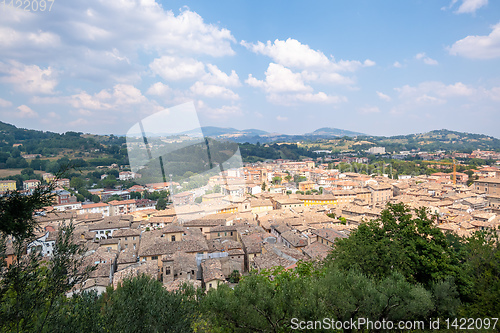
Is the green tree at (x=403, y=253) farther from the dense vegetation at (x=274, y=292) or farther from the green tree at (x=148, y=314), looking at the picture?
the green tree at (x=148, y=314)

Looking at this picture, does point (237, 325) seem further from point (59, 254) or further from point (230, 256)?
point (230, 256)

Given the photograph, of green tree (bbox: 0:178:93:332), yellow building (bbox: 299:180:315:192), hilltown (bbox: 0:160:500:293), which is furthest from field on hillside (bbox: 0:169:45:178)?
green tree (bbox: 0:178:93:332)

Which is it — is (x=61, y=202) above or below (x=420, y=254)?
below

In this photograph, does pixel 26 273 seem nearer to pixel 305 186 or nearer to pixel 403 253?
pixel 403 253

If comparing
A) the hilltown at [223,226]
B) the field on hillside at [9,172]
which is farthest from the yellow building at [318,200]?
the field on hillside at [9,172]

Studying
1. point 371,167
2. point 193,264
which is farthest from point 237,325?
point 371,167

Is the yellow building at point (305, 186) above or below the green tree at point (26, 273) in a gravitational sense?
below
